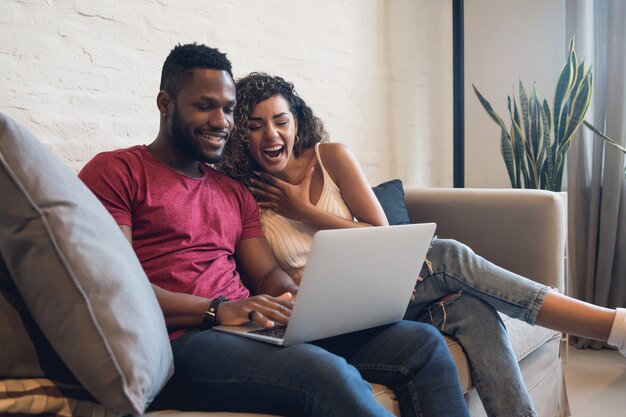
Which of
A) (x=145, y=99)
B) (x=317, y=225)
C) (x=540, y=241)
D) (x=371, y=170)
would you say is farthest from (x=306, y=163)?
(x=371, y=170)

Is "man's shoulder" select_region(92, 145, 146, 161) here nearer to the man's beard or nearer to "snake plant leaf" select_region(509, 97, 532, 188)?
the man's beard

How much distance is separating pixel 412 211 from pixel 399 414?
3.83 ft

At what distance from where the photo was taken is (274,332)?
1288mm

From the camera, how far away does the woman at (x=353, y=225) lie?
1680 mm

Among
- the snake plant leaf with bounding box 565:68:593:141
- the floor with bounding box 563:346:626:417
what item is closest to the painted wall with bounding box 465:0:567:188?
the snake plant leaf with bounding box 565:68:593:141

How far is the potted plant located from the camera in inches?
115

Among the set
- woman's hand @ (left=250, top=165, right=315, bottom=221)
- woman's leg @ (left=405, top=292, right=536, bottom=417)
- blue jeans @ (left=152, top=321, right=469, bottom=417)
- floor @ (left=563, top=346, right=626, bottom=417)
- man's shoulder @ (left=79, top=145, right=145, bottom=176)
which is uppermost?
man's shoulder @ (left=79, top=145, right=145, bottom=176)

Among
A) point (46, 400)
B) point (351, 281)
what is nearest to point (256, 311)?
point (351, 281)

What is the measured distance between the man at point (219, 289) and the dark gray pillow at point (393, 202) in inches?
24.7

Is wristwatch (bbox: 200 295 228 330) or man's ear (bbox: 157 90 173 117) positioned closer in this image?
wristwatch (bbox: 200 295 228 330)

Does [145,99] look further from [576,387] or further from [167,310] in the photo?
[576,387]

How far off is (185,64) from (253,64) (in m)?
0.80

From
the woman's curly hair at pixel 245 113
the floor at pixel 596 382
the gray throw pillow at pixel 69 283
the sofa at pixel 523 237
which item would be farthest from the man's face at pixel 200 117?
the floor at pixel 596 382

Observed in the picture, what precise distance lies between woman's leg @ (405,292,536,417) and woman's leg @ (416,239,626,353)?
4 centimetres
